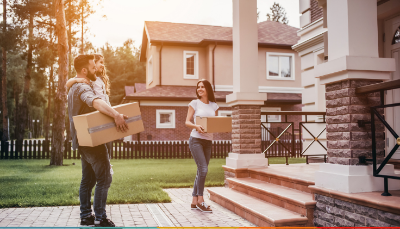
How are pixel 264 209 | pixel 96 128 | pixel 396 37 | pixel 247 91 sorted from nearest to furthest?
pixel 96 128 < pixel 264 209 < pixel 396 37 < pixel 247 91

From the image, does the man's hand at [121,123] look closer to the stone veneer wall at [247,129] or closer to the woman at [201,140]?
the woman at [201,140]

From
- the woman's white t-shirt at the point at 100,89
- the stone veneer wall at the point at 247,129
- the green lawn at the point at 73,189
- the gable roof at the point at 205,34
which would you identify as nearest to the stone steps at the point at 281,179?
the stone veneer wall at the point at 247,129

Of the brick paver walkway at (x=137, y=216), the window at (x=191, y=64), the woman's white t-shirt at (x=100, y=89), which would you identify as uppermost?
the window at (x=191, y=64)

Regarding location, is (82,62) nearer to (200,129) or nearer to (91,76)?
(91,76)

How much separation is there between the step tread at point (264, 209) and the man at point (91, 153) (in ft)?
6.52

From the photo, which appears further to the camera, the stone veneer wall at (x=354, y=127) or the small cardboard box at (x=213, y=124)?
the small cardboard box at (x=213, y=124)

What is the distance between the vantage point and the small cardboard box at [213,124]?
534 cm

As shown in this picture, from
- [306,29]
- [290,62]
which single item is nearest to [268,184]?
[306,29]

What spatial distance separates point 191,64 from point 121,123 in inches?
777

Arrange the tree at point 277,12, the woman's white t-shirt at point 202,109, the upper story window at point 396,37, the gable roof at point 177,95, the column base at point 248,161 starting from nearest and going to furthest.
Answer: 1. the woman's white t-shirt at point 202,109
2. the upper story window at point 396,37
3. the column base at point 248,161
4. the gable roof at point 177,95
5. the tree at point 277,12

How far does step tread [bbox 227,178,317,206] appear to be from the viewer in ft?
14.6

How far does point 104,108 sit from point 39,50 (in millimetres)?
27119

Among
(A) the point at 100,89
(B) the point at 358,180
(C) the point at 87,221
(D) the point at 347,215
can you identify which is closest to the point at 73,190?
(C) the point at 87,221

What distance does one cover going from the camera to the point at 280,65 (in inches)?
950
